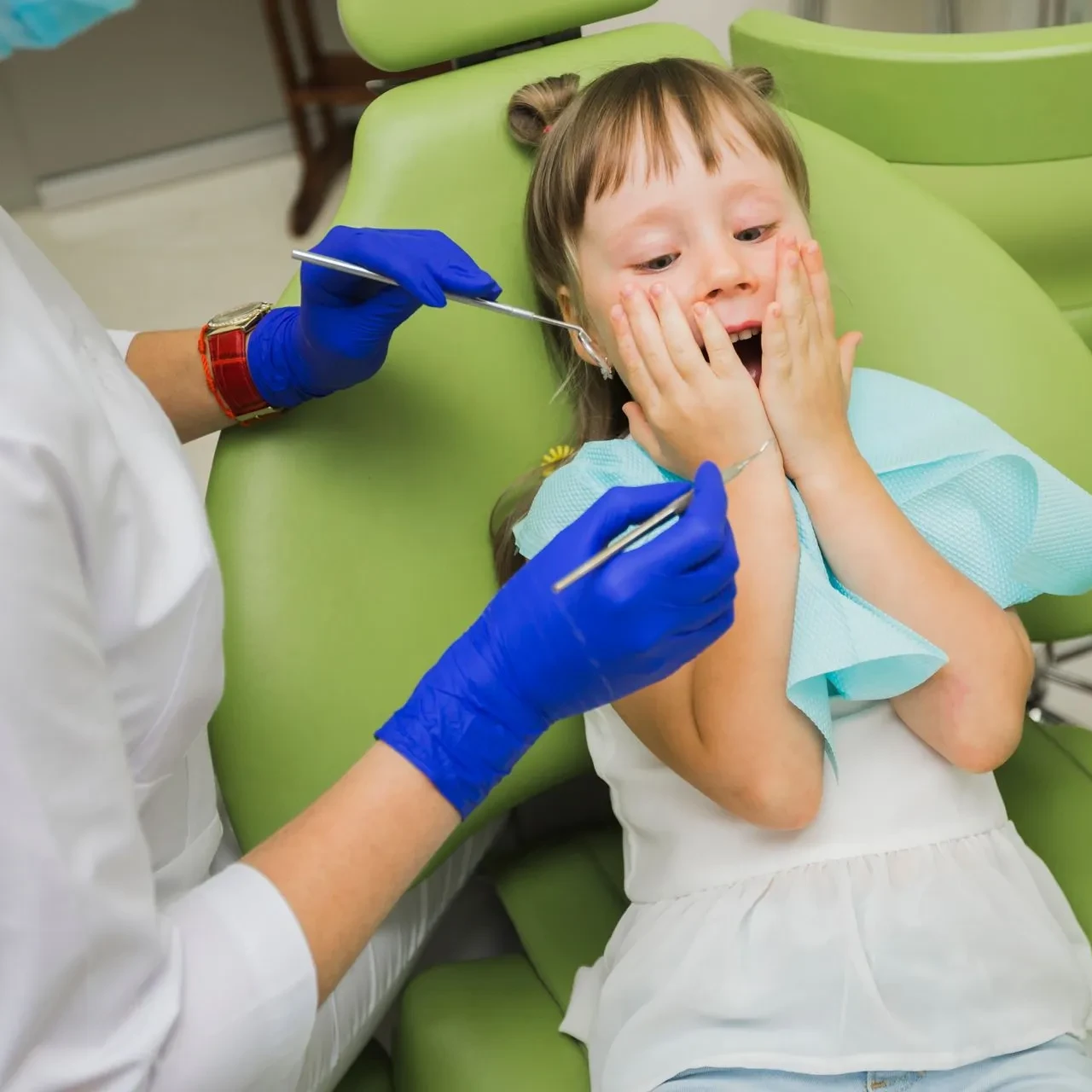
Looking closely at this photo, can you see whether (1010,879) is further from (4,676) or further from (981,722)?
(4,676)

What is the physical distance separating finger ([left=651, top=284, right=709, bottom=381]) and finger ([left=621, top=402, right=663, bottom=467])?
9 centimetres

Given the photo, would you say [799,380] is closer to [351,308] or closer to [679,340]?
[679,340]

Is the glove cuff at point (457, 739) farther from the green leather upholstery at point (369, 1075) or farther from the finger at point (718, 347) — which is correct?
the green leather upholstery at point (369, 1075)

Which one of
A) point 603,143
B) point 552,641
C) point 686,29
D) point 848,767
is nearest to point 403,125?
point 603,143

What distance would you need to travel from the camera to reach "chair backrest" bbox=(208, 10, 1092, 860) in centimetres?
101

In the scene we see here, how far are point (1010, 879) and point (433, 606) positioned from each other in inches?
21.5

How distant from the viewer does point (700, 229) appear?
969 mm

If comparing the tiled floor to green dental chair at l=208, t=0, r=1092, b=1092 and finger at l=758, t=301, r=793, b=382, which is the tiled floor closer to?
green dental chair at l=208, t=0, r=1092, b=1092

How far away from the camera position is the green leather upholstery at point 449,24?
1.07m

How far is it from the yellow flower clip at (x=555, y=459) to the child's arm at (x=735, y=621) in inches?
6.0

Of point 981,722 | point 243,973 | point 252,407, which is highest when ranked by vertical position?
point 252,407

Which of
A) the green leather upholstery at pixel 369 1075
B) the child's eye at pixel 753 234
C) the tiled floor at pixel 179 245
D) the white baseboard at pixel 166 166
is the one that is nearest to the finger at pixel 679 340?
the child's eye at pixel 753 234

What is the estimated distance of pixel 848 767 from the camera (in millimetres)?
938

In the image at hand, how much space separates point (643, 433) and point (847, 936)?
451 mm
